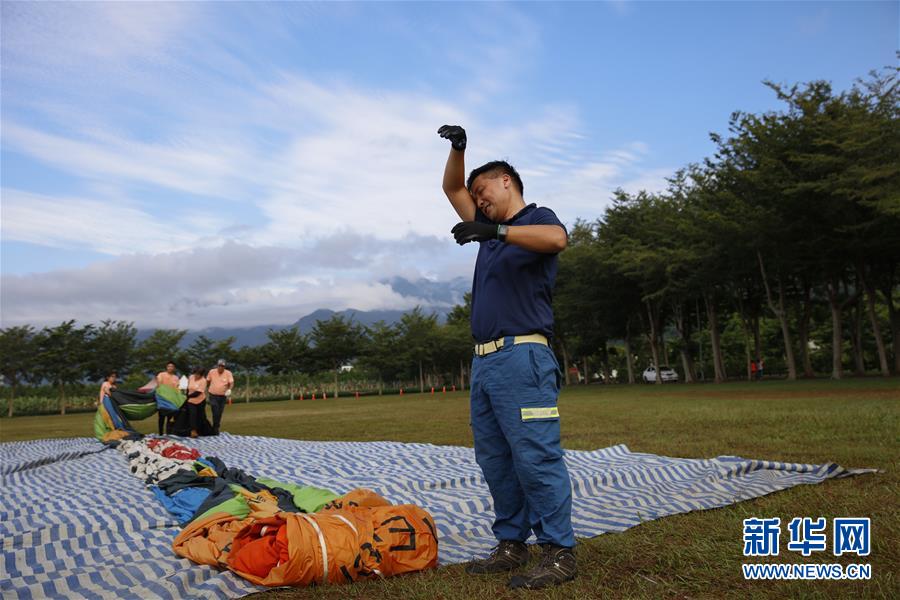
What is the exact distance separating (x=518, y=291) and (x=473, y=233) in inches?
20.2

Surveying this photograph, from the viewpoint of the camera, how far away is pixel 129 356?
50.6 m

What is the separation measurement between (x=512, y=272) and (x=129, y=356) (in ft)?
174

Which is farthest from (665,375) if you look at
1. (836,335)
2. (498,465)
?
(498,465)

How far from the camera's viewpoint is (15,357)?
44.1m

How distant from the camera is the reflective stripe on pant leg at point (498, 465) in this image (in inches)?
153

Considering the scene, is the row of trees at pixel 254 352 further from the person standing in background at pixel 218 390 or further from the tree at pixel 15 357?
the person standing in background at pixel 218 390

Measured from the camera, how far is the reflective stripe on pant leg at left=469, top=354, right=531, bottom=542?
3.89 meters

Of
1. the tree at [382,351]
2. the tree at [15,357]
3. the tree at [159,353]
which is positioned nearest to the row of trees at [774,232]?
the tree at [382,351]

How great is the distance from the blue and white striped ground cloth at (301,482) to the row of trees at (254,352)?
4034cm

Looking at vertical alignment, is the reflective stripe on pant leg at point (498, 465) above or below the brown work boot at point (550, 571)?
above

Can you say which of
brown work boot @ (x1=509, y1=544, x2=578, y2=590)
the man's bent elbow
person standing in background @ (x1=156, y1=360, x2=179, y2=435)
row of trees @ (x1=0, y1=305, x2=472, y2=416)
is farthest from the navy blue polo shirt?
row of trees @ (x1=0, y1=305, x2=472, y2=416)

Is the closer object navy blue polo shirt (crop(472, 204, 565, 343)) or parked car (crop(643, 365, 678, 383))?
navy blue polo shirt (crop(472, 204, 565, 343))

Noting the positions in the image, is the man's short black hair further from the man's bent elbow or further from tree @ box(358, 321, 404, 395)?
tree @ box(358, 321, 404, 395)

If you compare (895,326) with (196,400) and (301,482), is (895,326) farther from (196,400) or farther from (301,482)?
(301,482)
